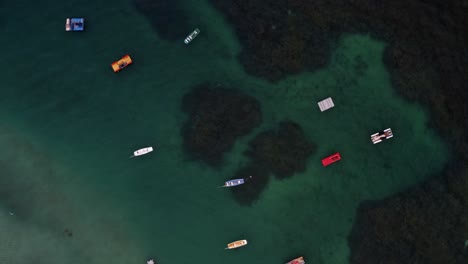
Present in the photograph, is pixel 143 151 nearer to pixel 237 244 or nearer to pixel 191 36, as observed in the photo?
pixel 191 36

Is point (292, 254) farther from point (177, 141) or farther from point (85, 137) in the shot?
point (85, 137)

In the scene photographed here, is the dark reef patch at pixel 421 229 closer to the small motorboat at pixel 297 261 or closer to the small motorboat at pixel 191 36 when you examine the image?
the small motorboat at pixel 297 261

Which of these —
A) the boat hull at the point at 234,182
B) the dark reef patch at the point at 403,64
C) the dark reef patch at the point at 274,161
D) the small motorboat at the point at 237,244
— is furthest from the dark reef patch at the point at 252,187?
the dark reef patch at the point at 403,64

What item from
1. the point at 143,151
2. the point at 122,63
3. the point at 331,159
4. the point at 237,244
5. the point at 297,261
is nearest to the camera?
the point at 297,261

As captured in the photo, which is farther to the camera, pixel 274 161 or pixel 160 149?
pixel 160 149

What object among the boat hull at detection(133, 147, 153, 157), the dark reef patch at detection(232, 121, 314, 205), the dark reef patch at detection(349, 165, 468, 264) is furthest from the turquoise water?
the dark reef patch at detection(349, 165, 468, 264)

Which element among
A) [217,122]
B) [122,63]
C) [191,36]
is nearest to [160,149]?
[217,122]

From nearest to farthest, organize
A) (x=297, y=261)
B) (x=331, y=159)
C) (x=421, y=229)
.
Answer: (x=421, y=229) → (x=297, y=261) → (x=331, y=159)
